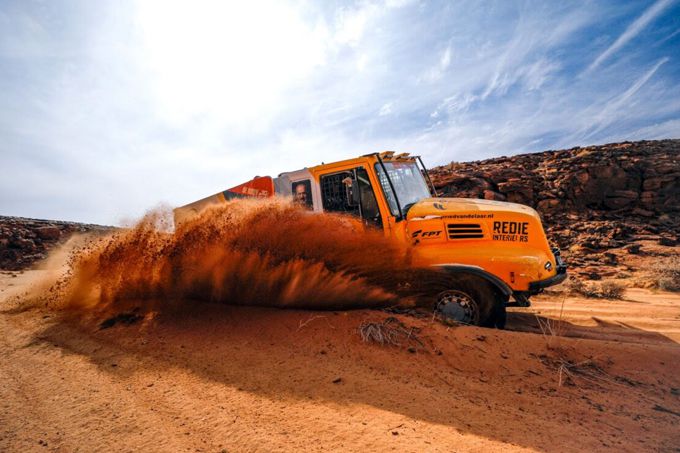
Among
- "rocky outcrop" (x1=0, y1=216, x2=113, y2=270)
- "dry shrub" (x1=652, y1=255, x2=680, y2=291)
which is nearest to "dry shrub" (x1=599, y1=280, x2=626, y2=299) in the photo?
"dry shrub" (x1=652, y1=255, x2=680, y2=291)

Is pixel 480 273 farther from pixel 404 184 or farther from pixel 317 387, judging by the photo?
pixel 317 387

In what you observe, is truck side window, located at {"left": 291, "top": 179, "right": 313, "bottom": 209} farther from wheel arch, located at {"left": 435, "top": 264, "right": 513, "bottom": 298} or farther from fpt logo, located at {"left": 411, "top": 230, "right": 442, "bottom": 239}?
wheel arch, located at {"left": 435, "top": 264, "right": 513, "bottom": 298}

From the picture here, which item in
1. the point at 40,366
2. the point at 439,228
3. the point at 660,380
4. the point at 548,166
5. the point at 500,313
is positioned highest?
the point at 548,166

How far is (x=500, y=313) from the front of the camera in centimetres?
457

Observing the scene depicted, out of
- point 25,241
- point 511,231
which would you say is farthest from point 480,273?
point 25,241

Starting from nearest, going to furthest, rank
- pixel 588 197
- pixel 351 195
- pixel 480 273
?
1. pixel 480 273
2. pixel 351 195
3. pixel 588 197

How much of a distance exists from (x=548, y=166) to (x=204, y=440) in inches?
970

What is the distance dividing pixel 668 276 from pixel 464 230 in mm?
7621

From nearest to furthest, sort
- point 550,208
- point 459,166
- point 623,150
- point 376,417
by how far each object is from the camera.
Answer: point 376,417 → point 550,208 → point 623,150 → point 459,166

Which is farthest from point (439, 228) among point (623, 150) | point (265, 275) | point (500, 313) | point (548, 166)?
point (623, 150)

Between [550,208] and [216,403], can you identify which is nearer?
[216,403]

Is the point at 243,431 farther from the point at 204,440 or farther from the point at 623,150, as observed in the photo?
the point at 623,150

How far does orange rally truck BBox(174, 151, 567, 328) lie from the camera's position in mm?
4566

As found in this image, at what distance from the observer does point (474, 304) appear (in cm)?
454
